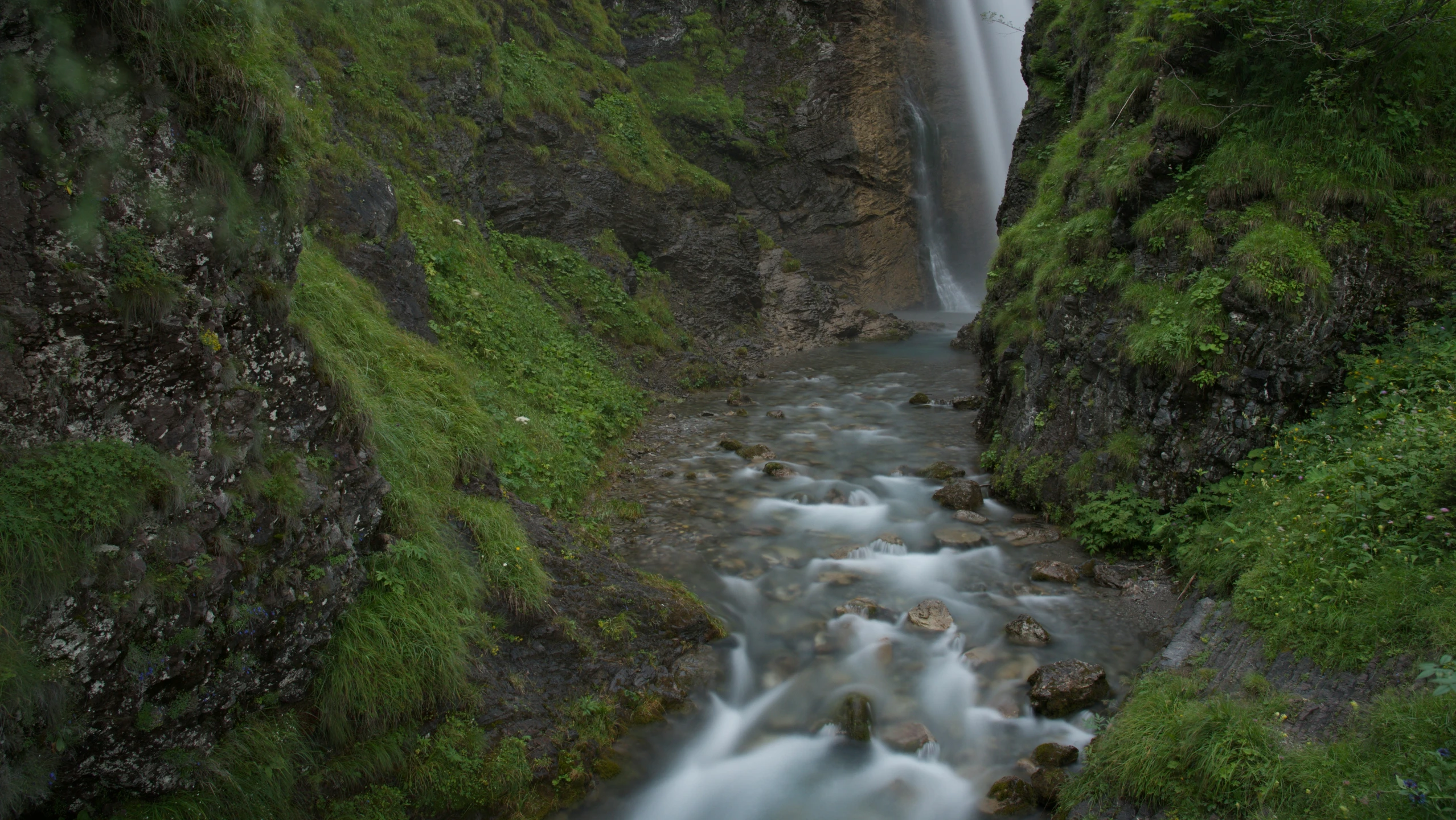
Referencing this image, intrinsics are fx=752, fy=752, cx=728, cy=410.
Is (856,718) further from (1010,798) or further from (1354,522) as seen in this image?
(1354,522)

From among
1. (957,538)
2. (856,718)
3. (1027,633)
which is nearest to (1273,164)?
(957,538)

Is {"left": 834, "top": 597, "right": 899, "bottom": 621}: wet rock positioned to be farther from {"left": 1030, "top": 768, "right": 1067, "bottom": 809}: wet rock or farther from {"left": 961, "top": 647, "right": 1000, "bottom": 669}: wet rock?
{"left": 1030, "top": 768, "right": 1067, "bottom": 809}: wet rock

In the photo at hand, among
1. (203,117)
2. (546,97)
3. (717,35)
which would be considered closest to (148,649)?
(203,117)

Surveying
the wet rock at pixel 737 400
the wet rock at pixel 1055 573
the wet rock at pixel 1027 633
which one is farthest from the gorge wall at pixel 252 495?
the wet rock at pixel 737 400

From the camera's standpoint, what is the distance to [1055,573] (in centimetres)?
695

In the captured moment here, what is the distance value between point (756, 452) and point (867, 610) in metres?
4.32

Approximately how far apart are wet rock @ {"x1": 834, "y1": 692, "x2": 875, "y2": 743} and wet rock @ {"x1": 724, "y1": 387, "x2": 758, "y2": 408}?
8.65 m

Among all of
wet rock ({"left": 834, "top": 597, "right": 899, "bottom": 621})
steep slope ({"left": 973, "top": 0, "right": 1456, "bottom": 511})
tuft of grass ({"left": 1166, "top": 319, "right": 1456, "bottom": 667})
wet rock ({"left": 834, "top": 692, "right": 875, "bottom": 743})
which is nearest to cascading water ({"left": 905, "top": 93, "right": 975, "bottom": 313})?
steep slope ({"left": 973, "top": 0, "right": 1456, "bottom": 511})

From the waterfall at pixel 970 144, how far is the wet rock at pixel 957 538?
22.9m

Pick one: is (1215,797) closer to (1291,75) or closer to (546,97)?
(1291,75)

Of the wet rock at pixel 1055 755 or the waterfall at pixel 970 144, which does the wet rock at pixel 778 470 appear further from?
the waterfall at pixel 970 144

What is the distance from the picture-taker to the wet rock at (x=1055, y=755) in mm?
4801

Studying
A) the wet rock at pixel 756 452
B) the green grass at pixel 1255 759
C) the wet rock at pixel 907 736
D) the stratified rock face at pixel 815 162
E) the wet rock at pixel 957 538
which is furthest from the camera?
the stratified rock face at pixel 815 162

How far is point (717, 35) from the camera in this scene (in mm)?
27188
